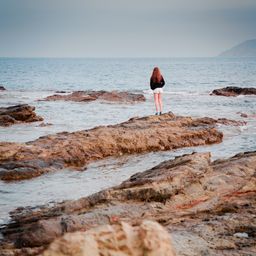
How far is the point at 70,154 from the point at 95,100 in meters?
20.7

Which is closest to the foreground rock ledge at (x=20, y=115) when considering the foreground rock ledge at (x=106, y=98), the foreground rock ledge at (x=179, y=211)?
the foreground rock ledge at (x=106, y=98)

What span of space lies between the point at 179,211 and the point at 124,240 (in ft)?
12.1

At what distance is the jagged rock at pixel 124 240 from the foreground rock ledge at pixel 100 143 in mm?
8013

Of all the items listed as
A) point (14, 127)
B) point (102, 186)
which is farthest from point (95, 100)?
point (102, 186)

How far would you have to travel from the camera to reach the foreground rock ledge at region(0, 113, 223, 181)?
11.7 metres

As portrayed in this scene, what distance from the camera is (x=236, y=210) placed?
6715 mm

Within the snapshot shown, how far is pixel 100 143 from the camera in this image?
1382 centimetres

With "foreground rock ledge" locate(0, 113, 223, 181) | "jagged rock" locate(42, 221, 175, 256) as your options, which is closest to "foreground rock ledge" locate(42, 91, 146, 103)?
"foreground rock ledge" locate(0, 113, 223, 181)

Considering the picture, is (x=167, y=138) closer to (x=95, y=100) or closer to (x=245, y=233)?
(x=245, y=233)

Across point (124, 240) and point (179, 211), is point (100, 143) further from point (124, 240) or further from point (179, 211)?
point (124, 240)

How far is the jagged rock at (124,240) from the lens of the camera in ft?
10.5

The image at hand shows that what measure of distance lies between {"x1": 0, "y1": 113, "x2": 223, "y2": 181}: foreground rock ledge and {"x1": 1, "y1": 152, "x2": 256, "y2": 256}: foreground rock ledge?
11.7 feet

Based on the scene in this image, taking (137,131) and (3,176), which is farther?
(137,131)

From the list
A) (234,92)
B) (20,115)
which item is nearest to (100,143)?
(20,115)
